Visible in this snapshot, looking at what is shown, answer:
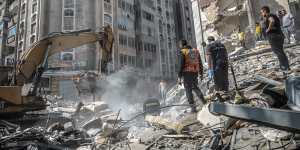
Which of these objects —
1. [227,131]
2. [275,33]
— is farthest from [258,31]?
[227,131]

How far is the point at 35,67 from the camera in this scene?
9281 millimetres

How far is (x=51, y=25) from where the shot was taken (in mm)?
32625

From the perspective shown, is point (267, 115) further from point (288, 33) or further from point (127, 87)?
point (127, 87)

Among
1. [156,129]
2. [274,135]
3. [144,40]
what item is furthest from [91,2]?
[274,135]

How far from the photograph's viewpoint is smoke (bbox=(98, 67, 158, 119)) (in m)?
22.0

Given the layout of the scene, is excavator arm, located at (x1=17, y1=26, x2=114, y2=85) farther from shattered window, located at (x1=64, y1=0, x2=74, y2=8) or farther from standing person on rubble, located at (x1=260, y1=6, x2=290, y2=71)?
shattered window, located at (x1=64, y1=0, x2=74, y2=8)

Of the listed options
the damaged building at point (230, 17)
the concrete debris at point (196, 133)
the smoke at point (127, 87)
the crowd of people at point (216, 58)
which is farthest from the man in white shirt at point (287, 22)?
the smoke at point (127, 87)

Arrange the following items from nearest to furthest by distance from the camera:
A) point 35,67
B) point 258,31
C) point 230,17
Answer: point 35,67 < point 258,31 < point 230,17

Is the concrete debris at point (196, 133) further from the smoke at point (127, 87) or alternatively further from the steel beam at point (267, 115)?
the smoke at point (127, 87)

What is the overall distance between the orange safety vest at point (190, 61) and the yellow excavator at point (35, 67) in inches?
177

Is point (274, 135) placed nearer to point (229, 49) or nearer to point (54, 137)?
point (54, 137)

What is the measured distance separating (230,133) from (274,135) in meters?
0.80

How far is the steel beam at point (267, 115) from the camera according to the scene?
198 cm

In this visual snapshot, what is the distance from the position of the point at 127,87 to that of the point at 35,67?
18.9 meters
